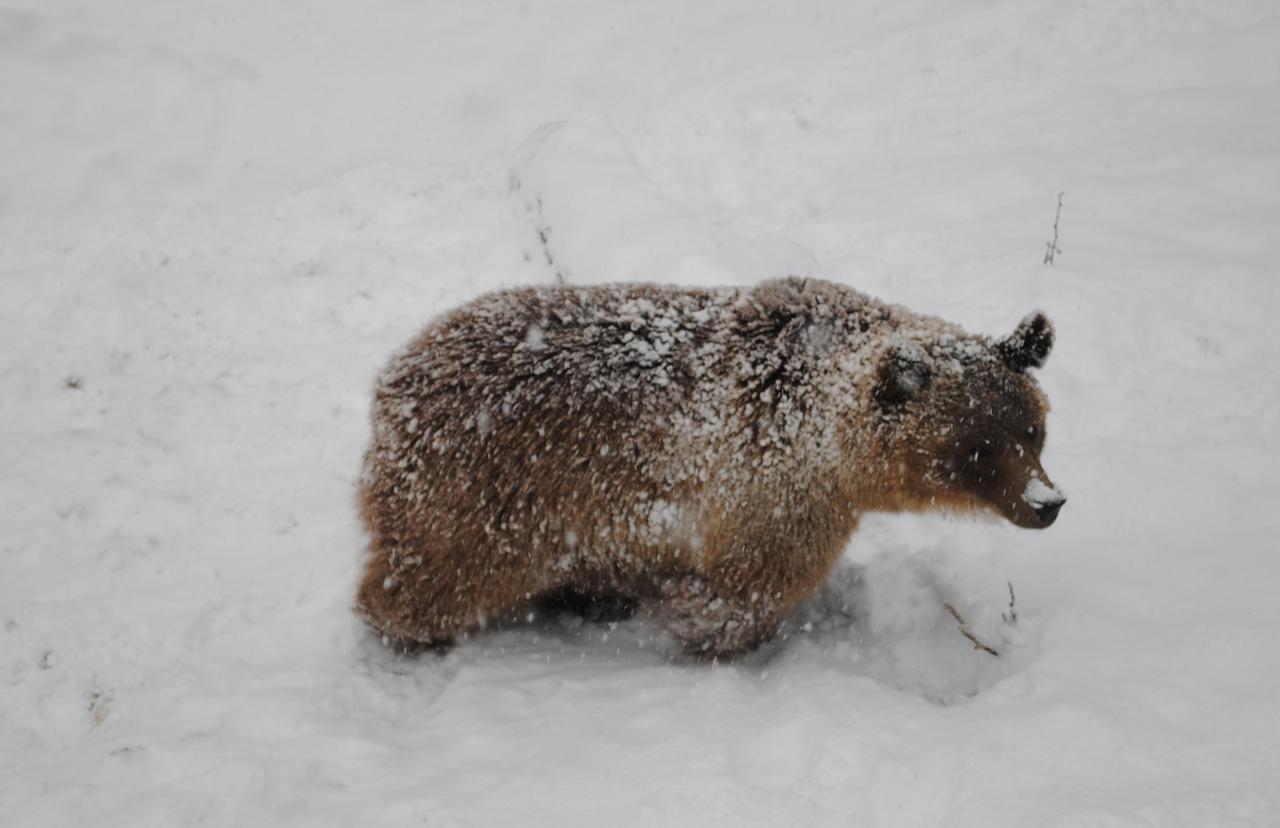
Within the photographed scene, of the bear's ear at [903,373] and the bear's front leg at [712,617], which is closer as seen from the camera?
the bear's ear at [903,373]

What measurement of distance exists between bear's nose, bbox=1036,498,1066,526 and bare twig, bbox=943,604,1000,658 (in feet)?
2.19

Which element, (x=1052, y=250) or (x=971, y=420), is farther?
(x=1052, y=250)

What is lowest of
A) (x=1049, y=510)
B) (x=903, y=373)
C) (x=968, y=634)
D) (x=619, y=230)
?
(x=968, y=634)

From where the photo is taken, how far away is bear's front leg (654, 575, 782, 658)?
444 cm

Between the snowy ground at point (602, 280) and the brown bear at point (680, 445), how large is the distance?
62cm

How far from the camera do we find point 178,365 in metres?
6.89

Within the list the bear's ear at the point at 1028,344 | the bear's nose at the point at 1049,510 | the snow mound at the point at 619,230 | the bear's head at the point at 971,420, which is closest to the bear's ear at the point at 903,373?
the bear's head at the point at 971,420

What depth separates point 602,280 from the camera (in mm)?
7008

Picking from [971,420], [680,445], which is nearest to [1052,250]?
[971,420]

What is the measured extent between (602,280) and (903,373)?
3428 mm

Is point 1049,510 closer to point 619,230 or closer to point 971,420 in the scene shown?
point 971,420

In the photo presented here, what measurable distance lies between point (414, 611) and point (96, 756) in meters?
1.51

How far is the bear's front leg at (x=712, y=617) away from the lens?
444cm

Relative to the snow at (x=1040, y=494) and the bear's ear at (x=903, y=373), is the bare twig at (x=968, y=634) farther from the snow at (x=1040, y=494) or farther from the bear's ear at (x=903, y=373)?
the bear's ear at (x=903, y=373)
